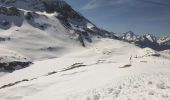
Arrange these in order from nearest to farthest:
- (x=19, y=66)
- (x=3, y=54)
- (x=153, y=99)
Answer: (x=153, y=99), (x=19, y=66), (x=3, y=54)

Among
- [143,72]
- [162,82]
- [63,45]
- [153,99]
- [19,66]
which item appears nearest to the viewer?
[153,99]

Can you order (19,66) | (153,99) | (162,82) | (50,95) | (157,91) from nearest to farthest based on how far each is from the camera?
(153,99) < (157,91) < (162,82) < (50,95) < (19,66)

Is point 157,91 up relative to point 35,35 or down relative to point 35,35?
down

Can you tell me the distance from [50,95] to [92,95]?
5753 mm

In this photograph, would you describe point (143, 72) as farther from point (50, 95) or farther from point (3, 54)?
point (3, 54)

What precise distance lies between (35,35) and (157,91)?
17444 cm

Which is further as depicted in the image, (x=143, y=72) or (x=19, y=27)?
(x=19, y=27)

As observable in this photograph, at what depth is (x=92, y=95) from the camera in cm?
2500

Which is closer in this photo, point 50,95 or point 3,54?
point 50,95

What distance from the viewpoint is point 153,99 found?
22484mm

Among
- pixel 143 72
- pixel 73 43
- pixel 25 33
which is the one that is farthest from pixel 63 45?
pixel 143 72

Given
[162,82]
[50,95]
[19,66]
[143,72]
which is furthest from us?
[19,66]

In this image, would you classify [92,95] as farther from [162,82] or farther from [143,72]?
[143,72]

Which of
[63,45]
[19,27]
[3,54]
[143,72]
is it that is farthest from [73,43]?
[143,72]
